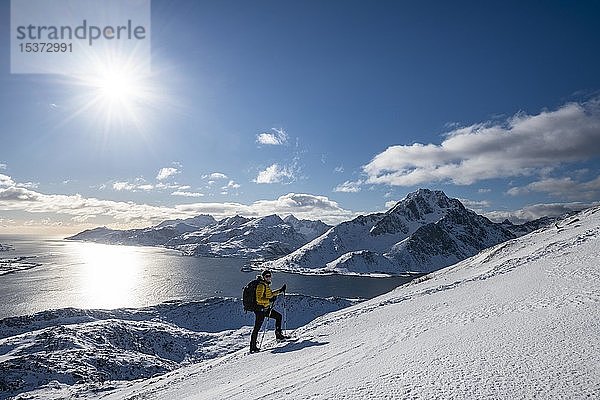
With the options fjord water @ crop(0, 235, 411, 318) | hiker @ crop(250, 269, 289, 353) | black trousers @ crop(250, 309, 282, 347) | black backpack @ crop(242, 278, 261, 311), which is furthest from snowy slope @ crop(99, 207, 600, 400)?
fjord water @ crop(0, 235, 411, 318)

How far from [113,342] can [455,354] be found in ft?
186

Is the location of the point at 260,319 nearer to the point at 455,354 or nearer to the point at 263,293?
the point at 263,293

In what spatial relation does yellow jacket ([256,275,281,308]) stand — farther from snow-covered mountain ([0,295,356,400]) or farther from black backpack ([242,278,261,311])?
snow-covered mountain ([0,295,356,400])

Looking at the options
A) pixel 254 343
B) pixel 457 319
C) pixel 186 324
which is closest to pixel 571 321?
pixel 457 319

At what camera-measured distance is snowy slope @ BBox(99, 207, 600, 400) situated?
241 inches

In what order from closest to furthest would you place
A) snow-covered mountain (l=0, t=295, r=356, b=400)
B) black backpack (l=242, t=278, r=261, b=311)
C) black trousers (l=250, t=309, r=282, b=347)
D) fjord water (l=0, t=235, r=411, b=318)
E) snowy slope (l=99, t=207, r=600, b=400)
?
snowy slope (l=99, t=207, r=600, b=400) < black backpack (l=242, t=278, r=261, b=311) < black trousers (l=250, t=309, r=282, b=347) < snow-covered mountain (l=0, t=295, r=356, b=400) < fjord water (l=0, t=235, r=411, b=318)

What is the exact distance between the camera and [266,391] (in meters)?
8.26

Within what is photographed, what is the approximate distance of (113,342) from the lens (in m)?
52.7

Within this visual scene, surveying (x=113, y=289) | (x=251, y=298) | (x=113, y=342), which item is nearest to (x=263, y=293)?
(x=251, y=298)

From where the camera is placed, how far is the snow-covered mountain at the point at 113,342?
127ft

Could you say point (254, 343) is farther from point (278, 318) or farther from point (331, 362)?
point (331, 362)

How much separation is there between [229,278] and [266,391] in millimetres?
181813

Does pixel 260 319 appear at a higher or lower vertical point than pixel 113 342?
higher

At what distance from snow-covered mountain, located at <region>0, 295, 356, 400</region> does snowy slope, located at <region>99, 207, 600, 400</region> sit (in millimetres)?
28855
